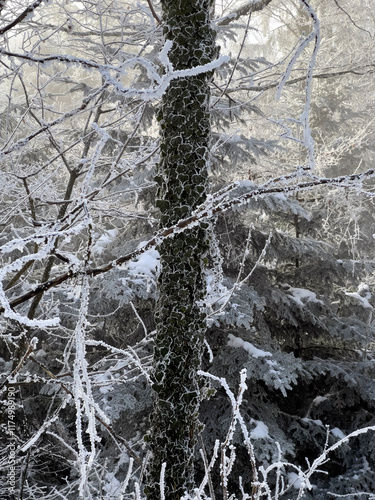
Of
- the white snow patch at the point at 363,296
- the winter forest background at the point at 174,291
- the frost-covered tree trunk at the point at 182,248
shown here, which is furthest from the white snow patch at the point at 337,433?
the frost-covered tree trunk at the point at 182,248

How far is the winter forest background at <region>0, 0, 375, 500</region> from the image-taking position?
2.25 meters

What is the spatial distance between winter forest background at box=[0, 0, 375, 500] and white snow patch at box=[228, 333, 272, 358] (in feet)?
0.06

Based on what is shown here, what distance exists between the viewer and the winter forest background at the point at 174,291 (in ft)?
7.39

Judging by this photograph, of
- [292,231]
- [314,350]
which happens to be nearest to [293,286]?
[314,350]

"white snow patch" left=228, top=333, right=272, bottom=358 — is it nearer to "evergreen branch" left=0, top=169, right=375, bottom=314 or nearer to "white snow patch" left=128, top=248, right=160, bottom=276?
"white snow patch" left=128, top=248, right=160, bottom=276

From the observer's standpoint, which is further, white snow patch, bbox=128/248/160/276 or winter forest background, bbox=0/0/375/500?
white snow patch, bbox=128/248/160/276

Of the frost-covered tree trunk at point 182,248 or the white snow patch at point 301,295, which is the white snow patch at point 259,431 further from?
the frost-covered tree trunk at point 182,248

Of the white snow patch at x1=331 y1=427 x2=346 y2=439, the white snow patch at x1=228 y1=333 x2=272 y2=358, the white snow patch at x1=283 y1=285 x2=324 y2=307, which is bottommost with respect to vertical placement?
the white snow patch at x1=331 y1=427 x2=346 y2=439

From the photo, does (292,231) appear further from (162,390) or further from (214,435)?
(162,390)

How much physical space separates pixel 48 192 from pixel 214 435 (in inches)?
134

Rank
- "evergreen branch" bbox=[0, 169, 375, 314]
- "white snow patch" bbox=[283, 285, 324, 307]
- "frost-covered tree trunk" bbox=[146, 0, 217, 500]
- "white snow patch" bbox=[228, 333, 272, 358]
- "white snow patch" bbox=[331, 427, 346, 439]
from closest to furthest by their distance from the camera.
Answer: "evergreen branch" bbox=[0, 169, 375, 314] → "frost-covered tree trunk" bbox=[146, 0, 217, 500] → "white snow patch" bbox=[228, 333, 272, 358] → "white snow patch" bbox=[331, 427, 346, 439] → "white snow patch" bbox=[283, 285, 324, 307]

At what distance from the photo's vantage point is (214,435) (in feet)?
16.7

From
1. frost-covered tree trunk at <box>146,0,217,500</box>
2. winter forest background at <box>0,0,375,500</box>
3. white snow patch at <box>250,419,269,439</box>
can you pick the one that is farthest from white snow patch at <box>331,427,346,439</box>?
frost-covered tree trunk at <box>146,0,217,500</box>

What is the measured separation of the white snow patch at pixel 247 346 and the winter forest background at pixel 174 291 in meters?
0.02
